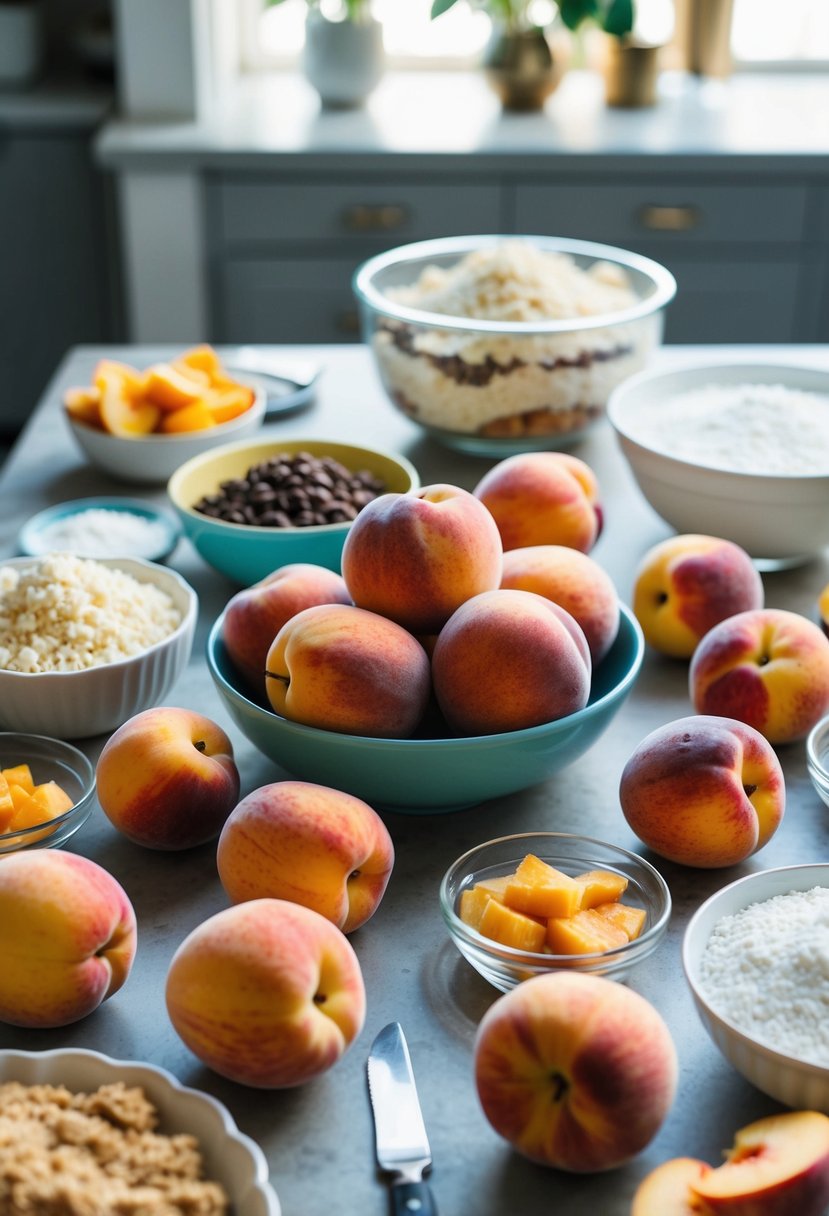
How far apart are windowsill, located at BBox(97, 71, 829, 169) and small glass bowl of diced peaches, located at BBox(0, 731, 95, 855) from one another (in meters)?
2.11

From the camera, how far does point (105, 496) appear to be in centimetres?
152

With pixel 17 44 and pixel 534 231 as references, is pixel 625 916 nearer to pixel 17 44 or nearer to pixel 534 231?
pixel 534 231

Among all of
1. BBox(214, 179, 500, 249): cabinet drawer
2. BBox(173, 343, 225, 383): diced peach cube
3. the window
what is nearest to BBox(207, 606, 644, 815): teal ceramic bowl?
BBox(173, 343, 225, 383): diced peach cube

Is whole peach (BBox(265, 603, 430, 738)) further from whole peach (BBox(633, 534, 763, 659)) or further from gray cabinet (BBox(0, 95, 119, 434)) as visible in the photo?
gray cabinet (BBox(0, 95, 119, 434))

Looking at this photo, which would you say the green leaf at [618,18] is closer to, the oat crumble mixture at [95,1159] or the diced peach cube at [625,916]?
the diced peach cube at [625,916]

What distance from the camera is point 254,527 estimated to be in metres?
1.26

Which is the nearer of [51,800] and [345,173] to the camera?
[51,800]

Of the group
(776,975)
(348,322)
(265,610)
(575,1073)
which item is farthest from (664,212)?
(575,1073)

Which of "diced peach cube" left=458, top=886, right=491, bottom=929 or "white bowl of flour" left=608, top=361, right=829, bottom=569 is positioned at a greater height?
"white bowl of flour" left=608, top=361, right=829, bottom=569

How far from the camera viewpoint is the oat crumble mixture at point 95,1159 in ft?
1.92

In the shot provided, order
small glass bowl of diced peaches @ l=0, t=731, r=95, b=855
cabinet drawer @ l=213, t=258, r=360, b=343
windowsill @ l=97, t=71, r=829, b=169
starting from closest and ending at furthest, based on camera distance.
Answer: small glass bowl of diced peaches @ l=0, t=731, r=95, b=855 → windowsill @ l=97, t=71, r=829, b=169 → cabinet drawer @ l=213, t=258, r=360, b=343

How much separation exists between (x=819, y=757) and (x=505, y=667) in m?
0.27

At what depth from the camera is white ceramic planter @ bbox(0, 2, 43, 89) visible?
324 cm

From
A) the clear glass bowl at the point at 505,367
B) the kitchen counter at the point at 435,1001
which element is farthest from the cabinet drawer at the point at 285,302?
the kitchen counter at the point at 435,1001
